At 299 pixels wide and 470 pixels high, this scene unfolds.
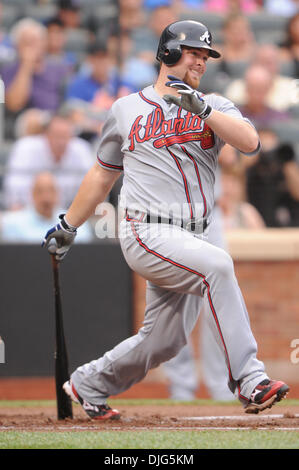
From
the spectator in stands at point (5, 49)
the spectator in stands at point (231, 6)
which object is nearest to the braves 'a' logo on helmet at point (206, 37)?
the spectator in stands at point (5, 49)

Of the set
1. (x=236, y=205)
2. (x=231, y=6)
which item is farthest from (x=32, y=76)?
(x=231, y=6)

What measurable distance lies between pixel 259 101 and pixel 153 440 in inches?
248

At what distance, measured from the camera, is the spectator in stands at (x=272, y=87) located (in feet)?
32.4

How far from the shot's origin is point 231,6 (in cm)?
1216

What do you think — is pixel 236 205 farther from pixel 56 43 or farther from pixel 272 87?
pixel 56 43

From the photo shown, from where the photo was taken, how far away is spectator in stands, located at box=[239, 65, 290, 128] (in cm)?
952

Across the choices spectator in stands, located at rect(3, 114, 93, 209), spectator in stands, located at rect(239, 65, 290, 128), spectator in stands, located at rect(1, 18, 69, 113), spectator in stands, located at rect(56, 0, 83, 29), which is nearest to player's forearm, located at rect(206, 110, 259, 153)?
spectator in stands, located at rect(3, 114, 93, 209)

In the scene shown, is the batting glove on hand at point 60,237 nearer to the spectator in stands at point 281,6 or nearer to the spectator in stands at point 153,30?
the spectator in stands at point 153,30

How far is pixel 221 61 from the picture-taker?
1077 centimetres

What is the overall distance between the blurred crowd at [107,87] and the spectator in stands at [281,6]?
0.01 metres

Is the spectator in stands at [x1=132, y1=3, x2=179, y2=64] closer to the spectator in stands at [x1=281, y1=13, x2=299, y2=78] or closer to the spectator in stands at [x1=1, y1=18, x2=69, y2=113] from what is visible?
the spectator in stands at [x1=1, y1=18, x2=69, y2=113]

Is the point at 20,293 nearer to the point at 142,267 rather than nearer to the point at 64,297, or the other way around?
the point at 64,297

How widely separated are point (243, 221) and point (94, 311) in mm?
1687
